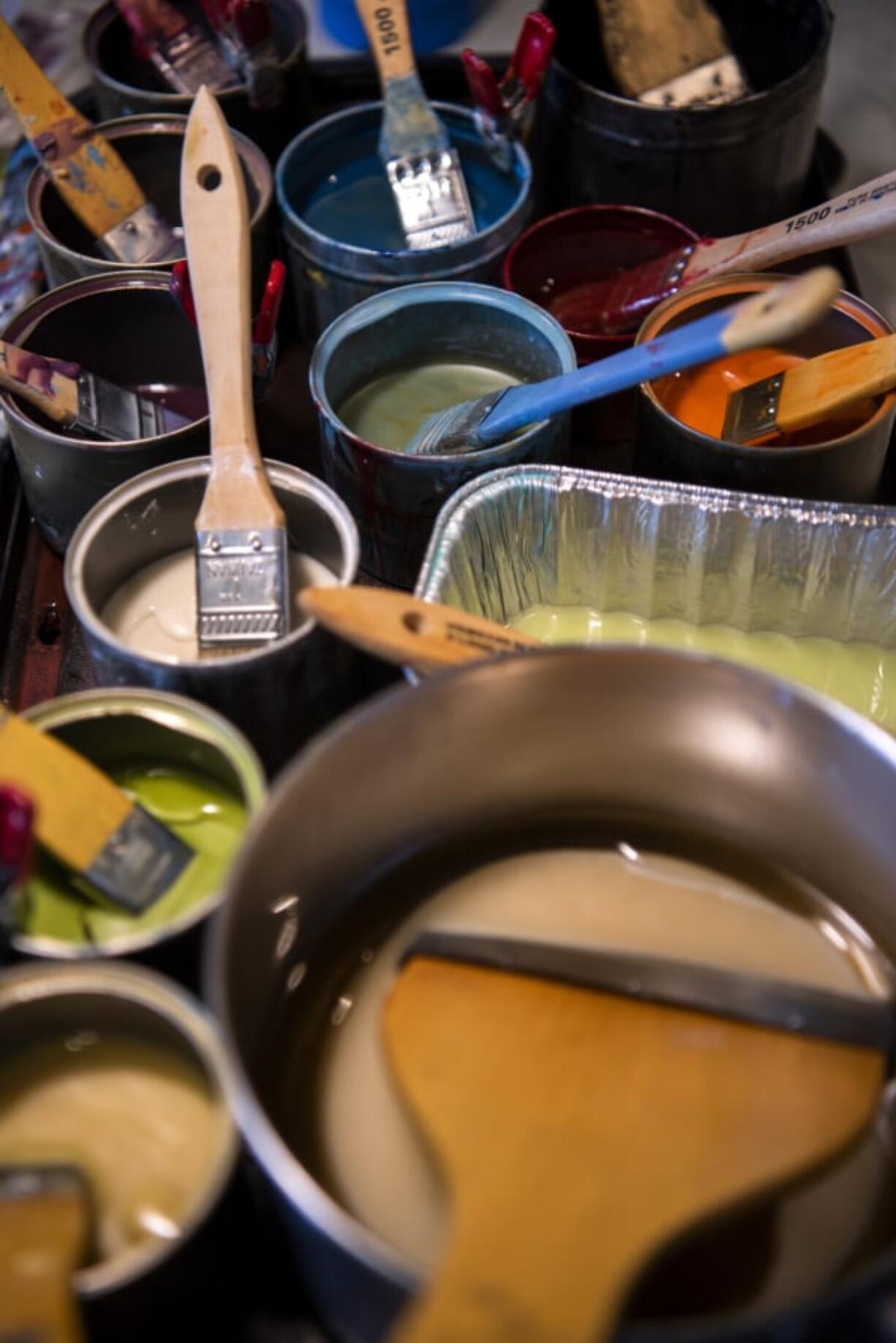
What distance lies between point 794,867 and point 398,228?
0.80 metres

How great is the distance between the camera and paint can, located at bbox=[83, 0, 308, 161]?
1233 mm

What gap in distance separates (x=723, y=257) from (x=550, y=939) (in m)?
0.64

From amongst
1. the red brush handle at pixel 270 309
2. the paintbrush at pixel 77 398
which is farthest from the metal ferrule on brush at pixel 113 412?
the red brush handle at pixel 270 309

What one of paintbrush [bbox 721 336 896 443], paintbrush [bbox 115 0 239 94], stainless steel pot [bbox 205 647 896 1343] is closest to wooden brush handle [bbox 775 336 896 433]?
paintbrush [bbox 721 336 896 443]

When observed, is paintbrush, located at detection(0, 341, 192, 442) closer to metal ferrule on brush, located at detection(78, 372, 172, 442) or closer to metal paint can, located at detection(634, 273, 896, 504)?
metal ferrule on brush, located at detection(78, 372, 172, 442)

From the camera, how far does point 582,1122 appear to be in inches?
22.9

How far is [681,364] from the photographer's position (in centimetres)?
77

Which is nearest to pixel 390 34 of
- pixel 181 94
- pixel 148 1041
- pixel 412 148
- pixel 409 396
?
pixel 412 148

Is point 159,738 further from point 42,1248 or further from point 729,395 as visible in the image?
point 729,395

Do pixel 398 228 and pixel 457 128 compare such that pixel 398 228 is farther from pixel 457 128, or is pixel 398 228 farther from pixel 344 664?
pixel 344 664

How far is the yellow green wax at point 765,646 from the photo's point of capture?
905 mm

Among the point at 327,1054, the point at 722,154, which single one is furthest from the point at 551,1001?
the point at 722,154

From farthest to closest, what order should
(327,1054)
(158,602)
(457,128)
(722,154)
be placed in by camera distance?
(457,128)
(722,154)
(158,602)
(327,1054)

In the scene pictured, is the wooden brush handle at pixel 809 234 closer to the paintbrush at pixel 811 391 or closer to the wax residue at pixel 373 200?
the paintbrush at pixel 811 391
